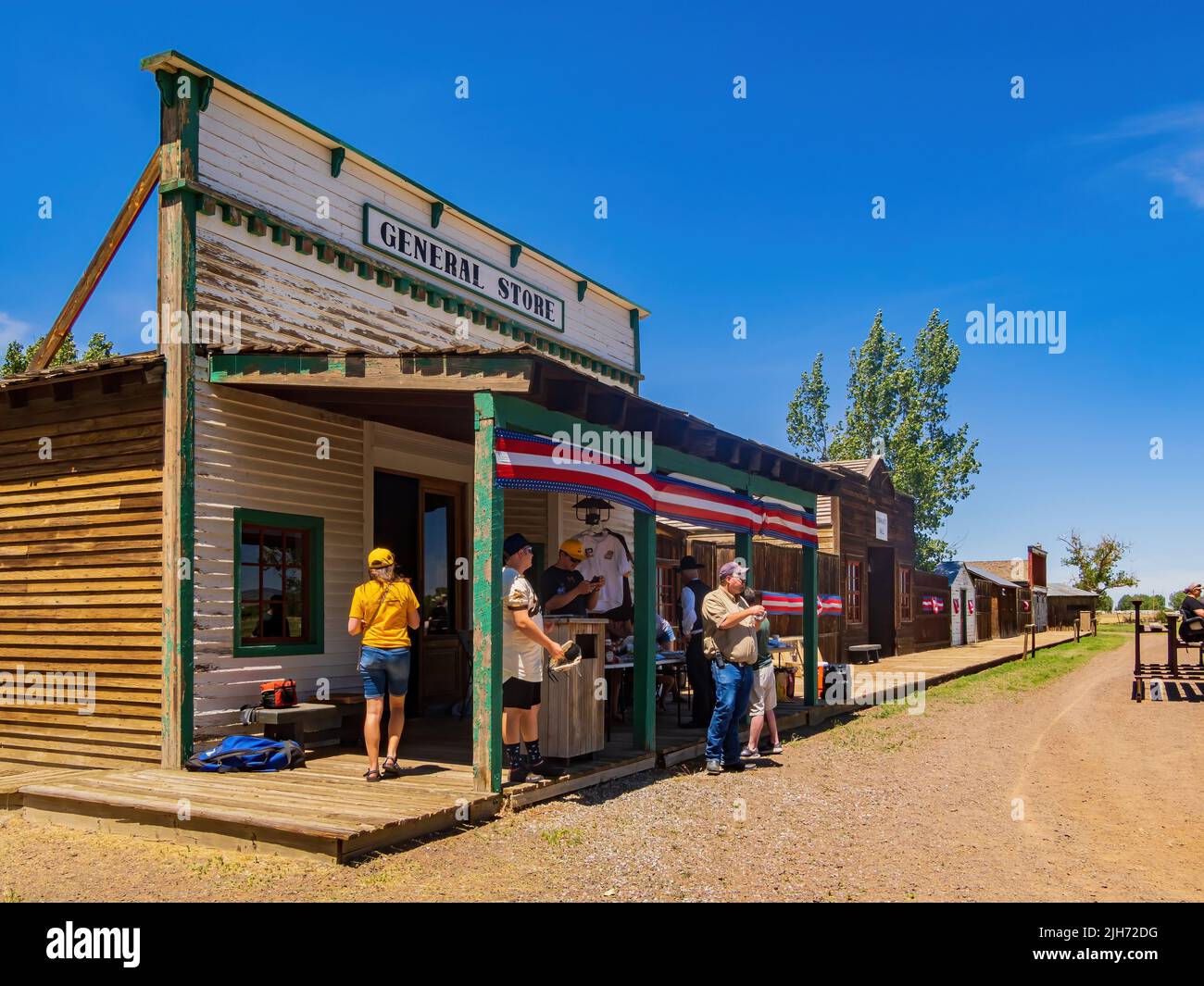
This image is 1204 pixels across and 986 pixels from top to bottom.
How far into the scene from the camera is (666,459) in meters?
9.83

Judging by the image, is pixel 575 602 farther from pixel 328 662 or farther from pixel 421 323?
pixel 421 323

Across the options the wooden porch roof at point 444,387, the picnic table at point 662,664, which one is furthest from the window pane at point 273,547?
the picnic table at point 662,664

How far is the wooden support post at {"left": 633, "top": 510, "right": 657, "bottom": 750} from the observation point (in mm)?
9047

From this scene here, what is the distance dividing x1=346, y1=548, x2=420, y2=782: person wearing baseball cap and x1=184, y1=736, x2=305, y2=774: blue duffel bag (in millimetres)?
898

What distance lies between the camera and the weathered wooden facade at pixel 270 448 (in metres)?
7.75

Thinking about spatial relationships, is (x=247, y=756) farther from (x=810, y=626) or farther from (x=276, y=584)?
(x=810, y=626)

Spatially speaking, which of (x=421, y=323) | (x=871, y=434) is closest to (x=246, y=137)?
(x=421, y=323)

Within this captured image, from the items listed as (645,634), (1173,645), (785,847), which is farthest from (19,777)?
(1173,645)

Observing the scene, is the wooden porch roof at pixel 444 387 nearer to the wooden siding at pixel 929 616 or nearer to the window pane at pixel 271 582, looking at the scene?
the window pane at pixel 271 582

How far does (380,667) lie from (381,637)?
0.22 m

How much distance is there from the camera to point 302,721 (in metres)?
8.57

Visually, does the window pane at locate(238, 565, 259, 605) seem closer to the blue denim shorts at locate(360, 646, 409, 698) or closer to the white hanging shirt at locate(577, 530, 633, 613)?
the blue denim shorts at locate(360, 646, 409, 698)

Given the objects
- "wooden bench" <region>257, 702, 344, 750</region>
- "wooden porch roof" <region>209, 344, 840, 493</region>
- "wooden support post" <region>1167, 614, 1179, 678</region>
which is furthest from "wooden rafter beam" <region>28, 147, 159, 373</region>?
"wooden support post" <region>1167, 614, 1179, 678</region>
